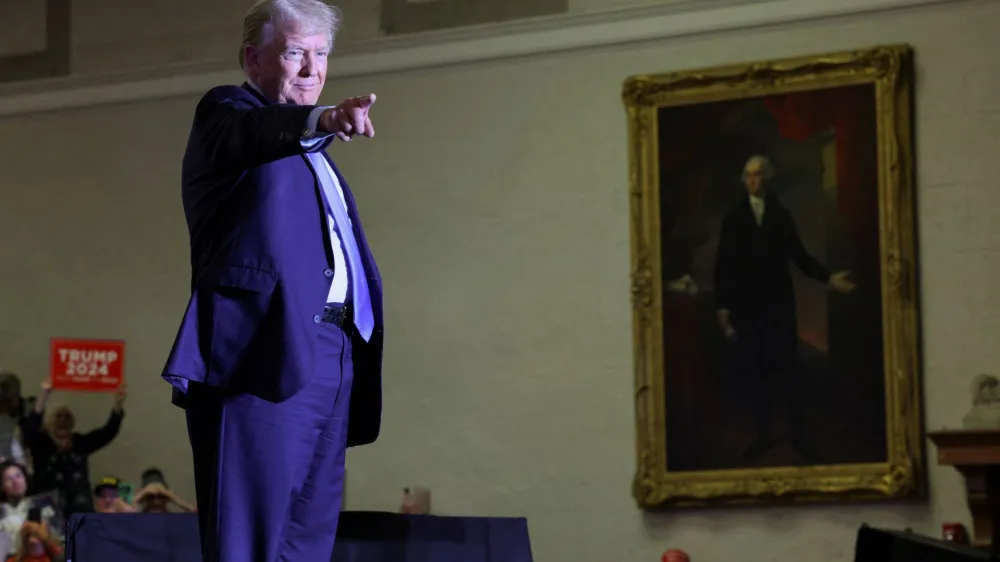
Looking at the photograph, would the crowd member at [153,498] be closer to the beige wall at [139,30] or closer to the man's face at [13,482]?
the man's face at [13,482]

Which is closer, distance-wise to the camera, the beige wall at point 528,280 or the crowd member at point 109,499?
the beige wall at point 528,280

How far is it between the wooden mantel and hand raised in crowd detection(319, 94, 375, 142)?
5034mm

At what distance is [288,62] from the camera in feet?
9.34

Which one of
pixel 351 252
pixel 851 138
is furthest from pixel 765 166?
pixel 351 252

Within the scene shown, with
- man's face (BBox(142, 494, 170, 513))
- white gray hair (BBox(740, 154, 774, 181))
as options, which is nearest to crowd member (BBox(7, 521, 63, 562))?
man's face (BBox(142, 494, 170, 513))

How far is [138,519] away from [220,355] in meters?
1.14

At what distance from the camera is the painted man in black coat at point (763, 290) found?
791 centimetres

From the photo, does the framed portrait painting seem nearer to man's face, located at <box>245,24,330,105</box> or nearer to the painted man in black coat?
the painted man in black coat

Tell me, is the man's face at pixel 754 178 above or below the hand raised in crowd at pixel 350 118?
above

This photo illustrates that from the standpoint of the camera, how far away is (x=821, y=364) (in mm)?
7879

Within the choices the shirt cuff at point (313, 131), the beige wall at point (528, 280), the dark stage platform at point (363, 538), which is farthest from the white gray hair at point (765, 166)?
the shirt cuff at point (313, 131)

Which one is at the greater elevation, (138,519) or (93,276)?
(93,276)

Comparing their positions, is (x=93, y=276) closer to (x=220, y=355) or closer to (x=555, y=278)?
(x=555, y=278)

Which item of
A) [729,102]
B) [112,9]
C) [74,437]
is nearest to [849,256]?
[729,102]
